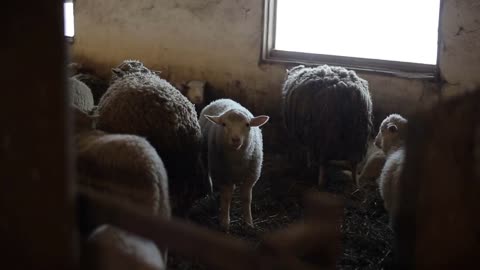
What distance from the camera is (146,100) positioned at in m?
4.42

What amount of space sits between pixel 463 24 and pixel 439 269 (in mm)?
4610

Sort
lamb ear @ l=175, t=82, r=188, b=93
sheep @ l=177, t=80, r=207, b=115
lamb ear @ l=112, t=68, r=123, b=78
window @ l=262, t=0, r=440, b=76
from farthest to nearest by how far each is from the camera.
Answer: lamb ear @ l=175, t=82, r=188, b=93 < sheep @ l=177, t=80, r=207, b=115 < window @ l=262, t=0, r=440, b=76 < lamb ear @ l=112, t=68, r=123, b=78

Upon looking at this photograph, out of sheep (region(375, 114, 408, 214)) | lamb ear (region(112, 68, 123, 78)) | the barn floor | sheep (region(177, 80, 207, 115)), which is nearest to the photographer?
sheep (region(375, 114, 408, 214))

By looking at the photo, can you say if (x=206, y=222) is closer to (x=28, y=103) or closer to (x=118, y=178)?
(x=118, y=178)

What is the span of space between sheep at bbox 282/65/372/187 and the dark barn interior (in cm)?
2

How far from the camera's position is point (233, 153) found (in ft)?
15.5

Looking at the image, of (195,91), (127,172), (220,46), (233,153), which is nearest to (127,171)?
(127,172)

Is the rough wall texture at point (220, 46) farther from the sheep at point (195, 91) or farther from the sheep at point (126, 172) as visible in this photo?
the sheep at point (126, 172)

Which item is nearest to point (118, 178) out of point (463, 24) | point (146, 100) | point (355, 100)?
point (146, 100)

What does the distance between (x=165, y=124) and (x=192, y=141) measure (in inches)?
12.4

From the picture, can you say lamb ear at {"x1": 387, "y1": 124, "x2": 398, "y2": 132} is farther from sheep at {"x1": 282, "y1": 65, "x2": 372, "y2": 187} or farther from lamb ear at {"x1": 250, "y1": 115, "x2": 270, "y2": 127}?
lamb ear at {"x1": 250, "y1": 115, "x2": 270, "y2": 127}

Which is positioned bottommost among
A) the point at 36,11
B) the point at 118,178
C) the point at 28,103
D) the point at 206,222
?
the point at 206,222

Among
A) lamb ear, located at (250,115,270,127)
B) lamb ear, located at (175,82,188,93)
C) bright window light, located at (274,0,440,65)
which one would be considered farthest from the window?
lamb ear, located at (250,115,270,127)

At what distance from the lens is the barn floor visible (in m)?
4.46
